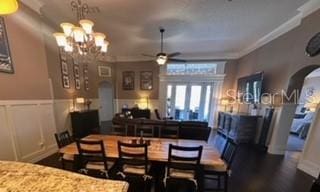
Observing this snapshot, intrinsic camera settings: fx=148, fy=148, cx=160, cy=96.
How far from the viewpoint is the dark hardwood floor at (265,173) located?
8.60 ft

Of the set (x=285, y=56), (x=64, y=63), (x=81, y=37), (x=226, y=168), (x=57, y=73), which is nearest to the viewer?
(x=226, y=168)

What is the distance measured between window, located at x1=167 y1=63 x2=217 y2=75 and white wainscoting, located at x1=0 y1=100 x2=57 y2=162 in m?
5.18

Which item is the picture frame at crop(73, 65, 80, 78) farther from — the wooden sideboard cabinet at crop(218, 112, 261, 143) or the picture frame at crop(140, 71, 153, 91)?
the wooden sideboard cabinet at crop(218, 112, 261, 143)

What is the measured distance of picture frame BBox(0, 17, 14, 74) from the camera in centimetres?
260

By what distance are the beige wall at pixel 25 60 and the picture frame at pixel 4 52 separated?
7 cm

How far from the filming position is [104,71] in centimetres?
730

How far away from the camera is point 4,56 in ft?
8.70

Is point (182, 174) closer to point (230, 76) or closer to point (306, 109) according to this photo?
point (230, 76)

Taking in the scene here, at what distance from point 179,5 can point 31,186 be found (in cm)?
351

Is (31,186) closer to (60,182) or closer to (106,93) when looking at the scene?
(60,182)

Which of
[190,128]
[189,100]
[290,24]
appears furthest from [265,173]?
[189,100]

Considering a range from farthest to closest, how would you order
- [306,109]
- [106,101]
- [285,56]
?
[106,101]
[306,109]
[285,56]

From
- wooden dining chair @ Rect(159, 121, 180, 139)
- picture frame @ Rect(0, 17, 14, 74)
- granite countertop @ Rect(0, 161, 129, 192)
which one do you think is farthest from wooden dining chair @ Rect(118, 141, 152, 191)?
picture frame @ Rect(0, 17, 14, 74)

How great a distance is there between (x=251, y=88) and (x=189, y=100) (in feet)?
9.42
